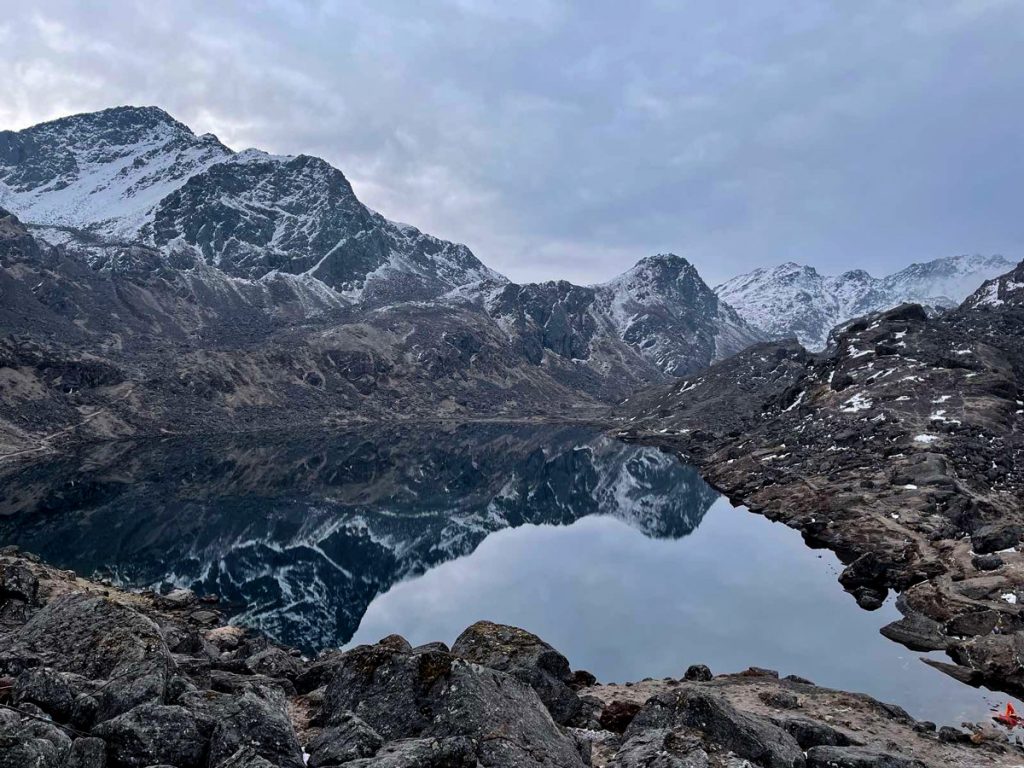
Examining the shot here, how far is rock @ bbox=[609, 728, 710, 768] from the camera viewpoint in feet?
45.0

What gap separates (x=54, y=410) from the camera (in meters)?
159

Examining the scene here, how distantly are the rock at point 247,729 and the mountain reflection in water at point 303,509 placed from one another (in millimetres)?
41686

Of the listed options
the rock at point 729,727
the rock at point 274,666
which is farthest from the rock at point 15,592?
the rock at point 729,727

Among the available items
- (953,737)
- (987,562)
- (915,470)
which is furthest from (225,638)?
(915,470)

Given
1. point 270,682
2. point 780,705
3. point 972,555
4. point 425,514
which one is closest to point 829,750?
point 780,705

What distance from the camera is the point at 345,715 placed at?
49.7ft

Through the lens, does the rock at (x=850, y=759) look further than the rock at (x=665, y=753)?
Yes

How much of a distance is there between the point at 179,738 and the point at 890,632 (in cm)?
A: 5380

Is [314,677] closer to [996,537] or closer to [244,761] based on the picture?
[244,761]

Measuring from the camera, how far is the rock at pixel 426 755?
1267cm

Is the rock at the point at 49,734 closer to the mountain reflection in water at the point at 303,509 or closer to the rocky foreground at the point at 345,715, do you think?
the rocky foreground at the point at 345,715

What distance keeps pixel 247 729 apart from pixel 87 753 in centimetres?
281

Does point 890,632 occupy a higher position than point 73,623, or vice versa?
point 890,632

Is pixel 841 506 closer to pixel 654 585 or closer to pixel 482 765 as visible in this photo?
pixel 654 585
